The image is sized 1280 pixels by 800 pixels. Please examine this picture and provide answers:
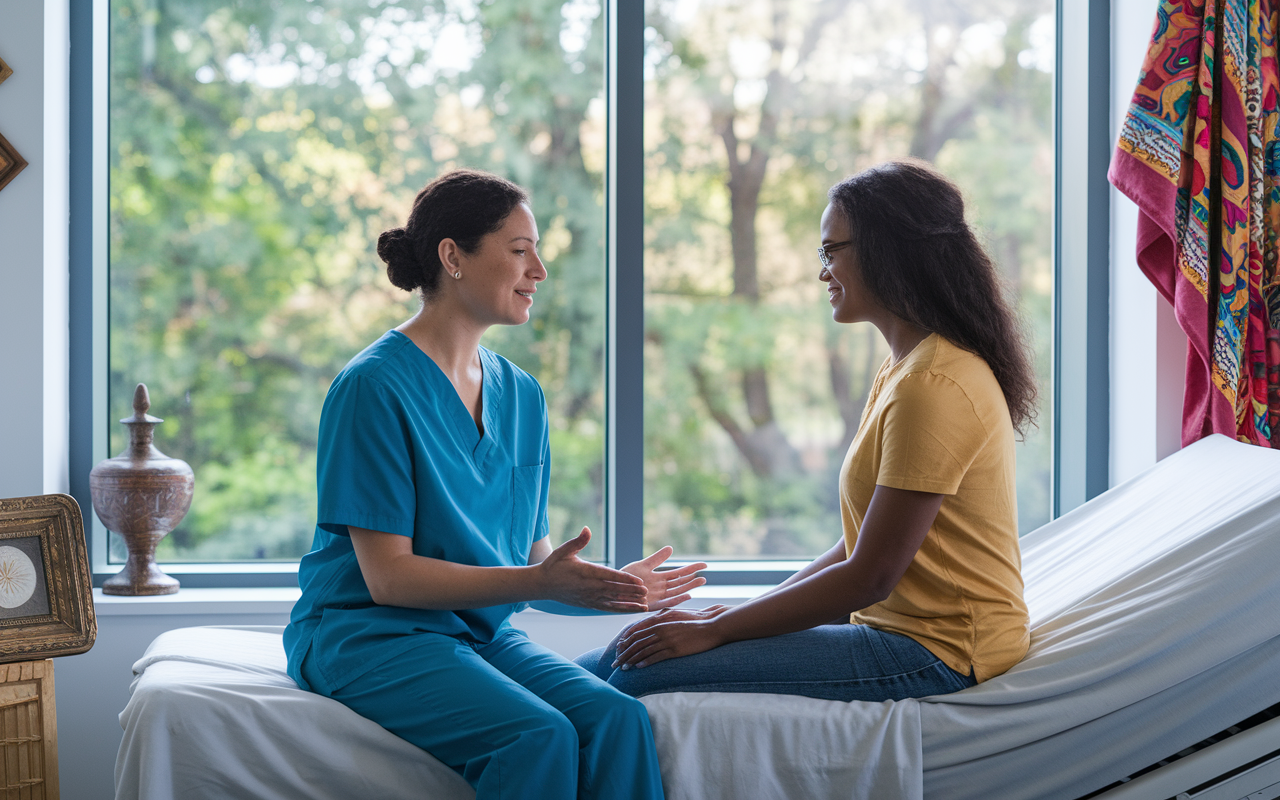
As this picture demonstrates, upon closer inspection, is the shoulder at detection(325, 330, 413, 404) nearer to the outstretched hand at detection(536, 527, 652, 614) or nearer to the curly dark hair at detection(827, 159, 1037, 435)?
the outstretched hand at detection(536, 527, 652, 614)

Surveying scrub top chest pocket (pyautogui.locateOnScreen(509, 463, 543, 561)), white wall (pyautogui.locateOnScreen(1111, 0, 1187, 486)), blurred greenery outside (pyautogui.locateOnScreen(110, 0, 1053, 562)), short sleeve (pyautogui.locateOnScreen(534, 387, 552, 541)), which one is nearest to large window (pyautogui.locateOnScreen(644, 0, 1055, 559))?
blurred greenery outside (pyautogui.locateOnScreen(110, 0, 1053, 562))

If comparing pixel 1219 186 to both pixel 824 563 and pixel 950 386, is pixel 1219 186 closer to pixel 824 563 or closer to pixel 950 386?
pixel 950 386

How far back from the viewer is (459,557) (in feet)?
4.81

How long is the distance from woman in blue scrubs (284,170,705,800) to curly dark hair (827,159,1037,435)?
0.56m

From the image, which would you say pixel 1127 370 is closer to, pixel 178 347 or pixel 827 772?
pixel 827 772

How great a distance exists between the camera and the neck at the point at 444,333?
61.5 inches

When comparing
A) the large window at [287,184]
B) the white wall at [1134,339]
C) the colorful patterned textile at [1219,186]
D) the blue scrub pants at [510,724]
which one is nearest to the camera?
the blue scrub pants at [510,724]

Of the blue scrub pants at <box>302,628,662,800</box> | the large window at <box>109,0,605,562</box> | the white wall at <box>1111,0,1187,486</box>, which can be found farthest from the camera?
the large window at <box>109,0,605,562</box>

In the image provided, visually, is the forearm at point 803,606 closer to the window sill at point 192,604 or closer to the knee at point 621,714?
the knee at point 621,714

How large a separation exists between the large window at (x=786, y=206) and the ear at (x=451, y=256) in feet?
3.07

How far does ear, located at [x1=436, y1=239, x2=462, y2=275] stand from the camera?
156 centimetres

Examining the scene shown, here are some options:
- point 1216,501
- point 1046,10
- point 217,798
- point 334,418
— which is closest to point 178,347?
point 334,418

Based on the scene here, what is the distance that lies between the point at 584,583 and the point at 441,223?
2.08ft

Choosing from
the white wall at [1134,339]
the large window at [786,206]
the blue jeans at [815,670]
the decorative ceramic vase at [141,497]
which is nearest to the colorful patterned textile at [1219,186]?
the white wall at [1134,339]
